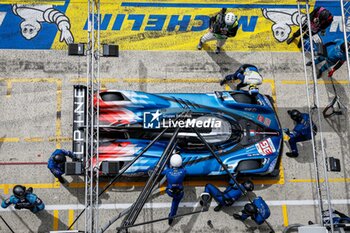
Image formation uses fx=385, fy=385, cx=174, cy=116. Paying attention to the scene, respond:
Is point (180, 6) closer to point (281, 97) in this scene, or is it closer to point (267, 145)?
point (281, 97)

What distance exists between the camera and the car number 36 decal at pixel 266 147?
11508 millimetres

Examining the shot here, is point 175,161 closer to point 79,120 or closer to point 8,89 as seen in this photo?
point 79,120

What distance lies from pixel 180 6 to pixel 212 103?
4.28m

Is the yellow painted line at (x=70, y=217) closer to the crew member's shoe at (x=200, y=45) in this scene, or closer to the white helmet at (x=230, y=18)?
the crew member's shoe at (x=200, y=45)

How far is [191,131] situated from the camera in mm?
11289

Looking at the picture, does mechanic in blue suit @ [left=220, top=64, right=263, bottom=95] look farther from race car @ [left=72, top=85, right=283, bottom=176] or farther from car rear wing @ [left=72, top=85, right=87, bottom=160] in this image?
car rear wing @ [left=72, top=85, right=87, bottom=160]

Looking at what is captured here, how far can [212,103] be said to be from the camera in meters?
11.7

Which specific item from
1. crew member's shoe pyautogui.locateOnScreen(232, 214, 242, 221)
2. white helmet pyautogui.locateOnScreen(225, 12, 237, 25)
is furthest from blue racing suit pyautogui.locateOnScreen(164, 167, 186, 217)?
white helmet pyautogui.locateOnScreen(225, 12, 237, 25)

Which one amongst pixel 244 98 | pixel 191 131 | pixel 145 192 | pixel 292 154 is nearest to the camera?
pixel 145 192

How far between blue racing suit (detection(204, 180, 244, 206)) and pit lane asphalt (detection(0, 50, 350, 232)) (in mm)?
602

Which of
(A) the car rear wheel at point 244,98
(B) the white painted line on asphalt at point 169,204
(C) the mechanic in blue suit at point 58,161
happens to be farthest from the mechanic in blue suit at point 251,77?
(C) the mechanic in blue suit at point 58,161

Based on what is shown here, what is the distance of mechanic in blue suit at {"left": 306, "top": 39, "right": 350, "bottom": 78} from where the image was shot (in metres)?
11.8

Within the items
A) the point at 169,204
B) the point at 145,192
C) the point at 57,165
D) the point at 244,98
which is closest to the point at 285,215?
the point at 169,204

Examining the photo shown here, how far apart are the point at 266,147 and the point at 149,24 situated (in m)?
5.89
